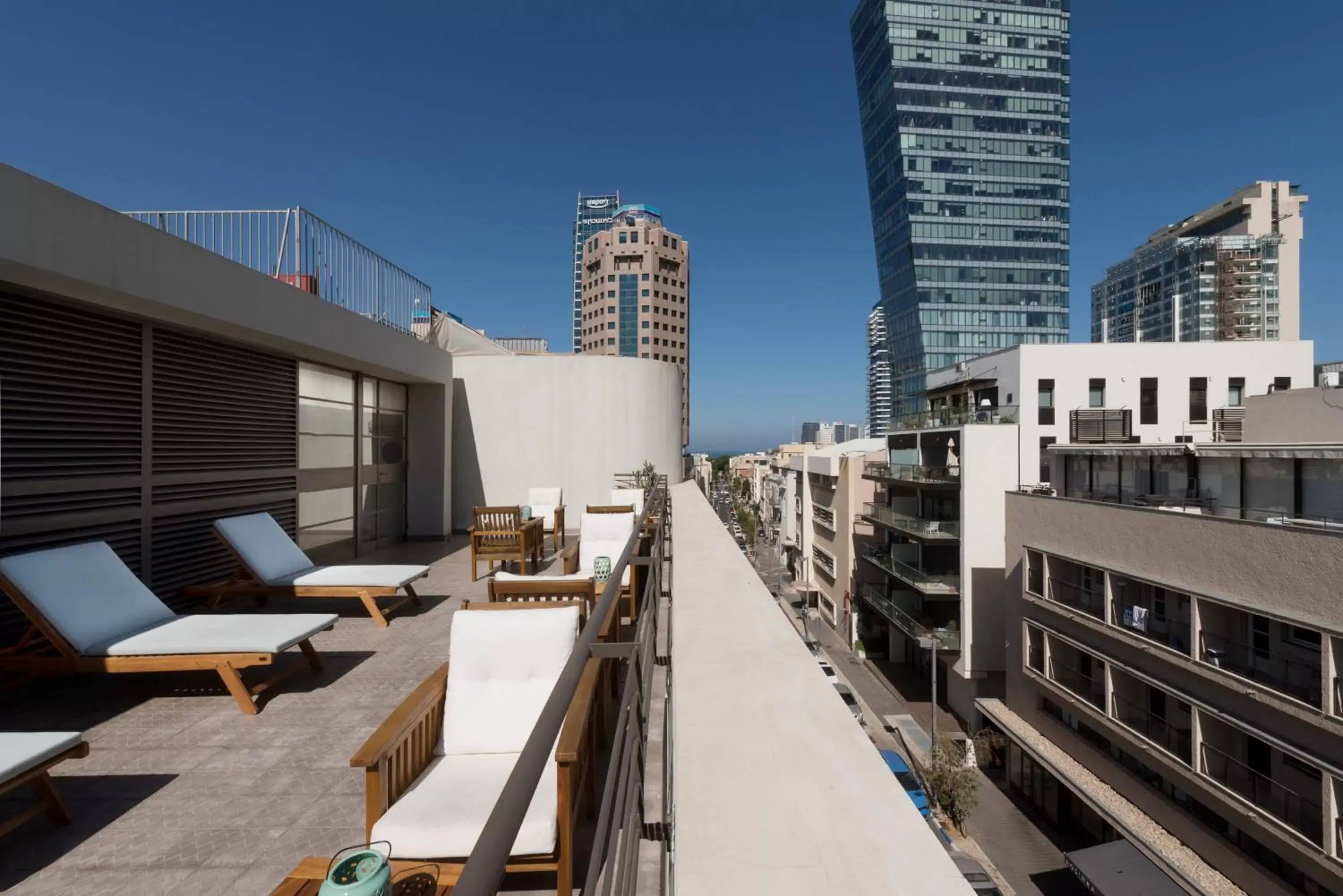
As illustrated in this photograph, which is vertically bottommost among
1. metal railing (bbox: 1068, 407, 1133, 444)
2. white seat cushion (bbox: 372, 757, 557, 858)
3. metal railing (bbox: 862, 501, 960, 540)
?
metal railing (bbox: 862, 501, 960, 540)

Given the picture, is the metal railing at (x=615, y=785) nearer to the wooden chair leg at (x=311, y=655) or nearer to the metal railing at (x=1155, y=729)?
the wooden chair leg at (x=311, y=655)

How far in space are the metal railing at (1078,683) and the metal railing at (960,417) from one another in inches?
306

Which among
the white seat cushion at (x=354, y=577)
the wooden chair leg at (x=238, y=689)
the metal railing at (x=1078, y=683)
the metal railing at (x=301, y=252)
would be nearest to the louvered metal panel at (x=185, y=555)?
the white seat cushion at (x=354, y=577)

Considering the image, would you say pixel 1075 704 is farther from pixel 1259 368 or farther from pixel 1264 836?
pixel 1259 368

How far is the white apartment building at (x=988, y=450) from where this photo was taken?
18359mm

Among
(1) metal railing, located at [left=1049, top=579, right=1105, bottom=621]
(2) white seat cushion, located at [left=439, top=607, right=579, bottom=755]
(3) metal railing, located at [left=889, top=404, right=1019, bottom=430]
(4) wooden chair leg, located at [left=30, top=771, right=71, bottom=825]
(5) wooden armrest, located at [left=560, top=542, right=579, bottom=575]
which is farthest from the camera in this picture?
(3) metal railing, located at [left=889, top=404, right=1019, bottom=430]

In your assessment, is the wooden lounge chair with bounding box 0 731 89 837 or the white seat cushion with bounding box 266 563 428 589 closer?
the wooden lounge chair with bounding box 0 731 89 837

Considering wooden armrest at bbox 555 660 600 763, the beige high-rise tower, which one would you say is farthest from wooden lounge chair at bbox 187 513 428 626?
the beige high-rise tower

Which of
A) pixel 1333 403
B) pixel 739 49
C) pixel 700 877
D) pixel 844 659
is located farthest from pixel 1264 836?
pixel 739 49

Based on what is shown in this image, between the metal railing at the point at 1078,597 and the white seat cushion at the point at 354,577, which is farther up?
the white seat cushion at the point at 354,577

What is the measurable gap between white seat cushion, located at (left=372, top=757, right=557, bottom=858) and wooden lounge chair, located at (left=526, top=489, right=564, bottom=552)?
18.1ft

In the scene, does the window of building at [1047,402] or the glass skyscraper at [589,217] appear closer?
the window of building at [1047,402]

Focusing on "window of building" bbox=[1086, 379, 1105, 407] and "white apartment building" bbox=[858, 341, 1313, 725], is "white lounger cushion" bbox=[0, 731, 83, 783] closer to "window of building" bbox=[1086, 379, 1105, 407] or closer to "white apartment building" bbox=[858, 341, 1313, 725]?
"white apartment building" bbox=[858, 341, 1313, 725]

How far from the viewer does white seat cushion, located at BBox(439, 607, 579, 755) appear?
2506 mm
